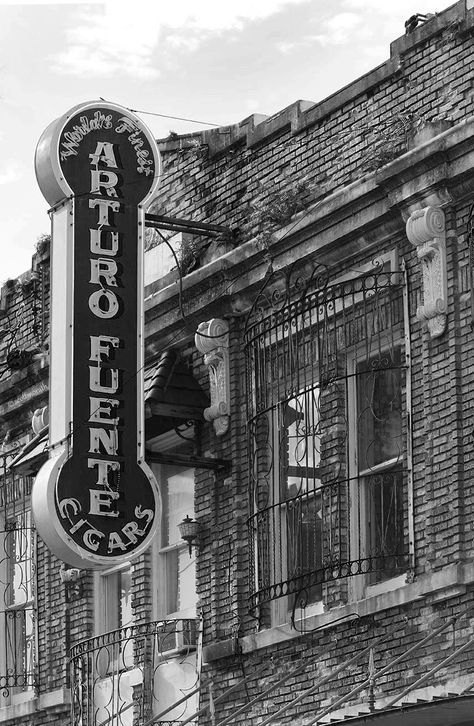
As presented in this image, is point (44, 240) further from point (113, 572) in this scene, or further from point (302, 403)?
point (302, 403)

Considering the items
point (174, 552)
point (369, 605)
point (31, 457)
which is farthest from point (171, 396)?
point (369, 605)

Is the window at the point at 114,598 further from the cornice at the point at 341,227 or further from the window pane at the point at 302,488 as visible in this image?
the window pane at the point at 302,488

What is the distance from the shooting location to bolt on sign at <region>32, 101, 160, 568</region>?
17297 millimetres

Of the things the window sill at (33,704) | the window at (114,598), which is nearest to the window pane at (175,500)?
the window at (114,598)

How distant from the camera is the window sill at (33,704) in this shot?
20984mm

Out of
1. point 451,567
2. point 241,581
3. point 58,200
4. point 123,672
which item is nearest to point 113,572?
point 123,672

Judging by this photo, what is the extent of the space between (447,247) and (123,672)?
6242mm

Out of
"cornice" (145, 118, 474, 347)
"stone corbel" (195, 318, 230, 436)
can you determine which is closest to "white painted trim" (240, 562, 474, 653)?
"stone corbel" (195, 318, 230, 436)

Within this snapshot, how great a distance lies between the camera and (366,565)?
16.2 meters

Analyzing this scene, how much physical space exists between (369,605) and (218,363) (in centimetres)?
370

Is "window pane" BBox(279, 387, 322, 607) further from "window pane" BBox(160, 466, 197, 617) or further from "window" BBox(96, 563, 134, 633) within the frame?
"window" BBox(96, 563, 134, 633)

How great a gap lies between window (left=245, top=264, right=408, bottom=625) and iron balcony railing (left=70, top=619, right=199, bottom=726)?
4.84 ft

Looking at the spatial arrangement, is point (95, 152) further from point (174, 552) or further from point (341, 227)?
point (174, 552)

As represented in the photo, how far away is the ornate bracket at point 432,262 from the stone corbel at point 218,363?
3.25m
